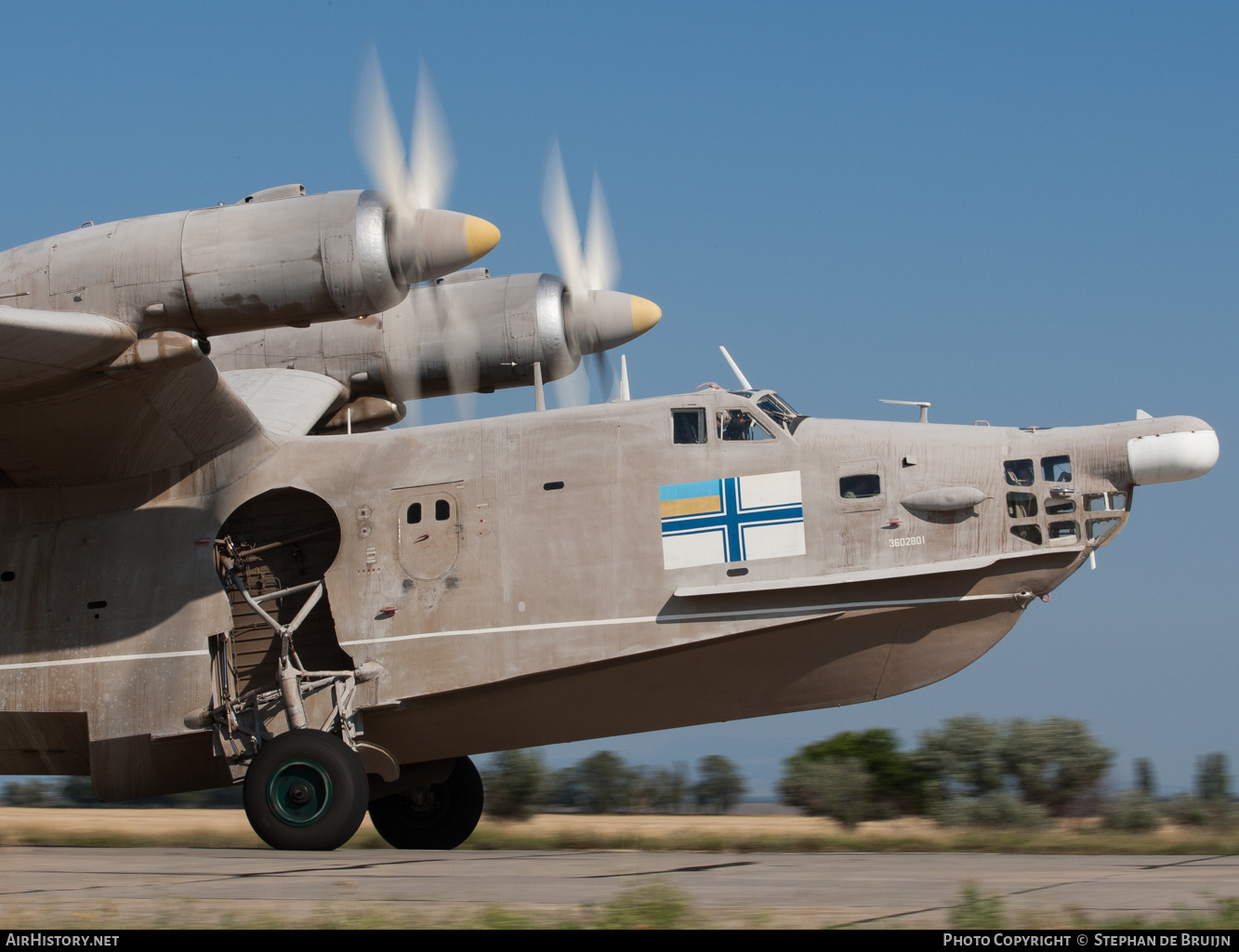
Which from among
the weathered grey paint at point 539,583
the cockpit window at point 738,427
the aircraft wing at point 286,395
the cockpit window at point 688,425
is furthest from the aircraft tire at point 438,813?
the cockpit window at point 738,427

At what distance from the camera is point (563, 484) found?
32.0 ft

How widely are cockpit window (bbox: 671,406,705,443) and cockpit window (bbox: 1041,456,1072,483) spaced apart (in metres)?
2.44

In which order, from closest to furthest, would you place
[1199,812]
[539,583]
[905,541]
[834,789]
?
[905,541] < [539,583] < [1199,812] < [834,789]

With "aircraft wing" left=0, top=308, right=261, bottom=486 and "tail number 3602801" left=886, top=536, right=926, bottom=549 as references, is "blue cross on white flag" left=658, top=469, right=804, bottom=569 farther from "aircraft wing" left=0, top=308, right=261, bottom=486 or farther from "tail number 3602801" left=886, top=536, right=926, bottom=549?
"aircraft wing" left=0, top=308, right=261, bottom=486

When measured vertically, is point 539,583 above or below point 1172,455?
below

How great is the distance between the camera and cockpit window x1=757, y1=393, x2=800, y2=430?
31.6ft

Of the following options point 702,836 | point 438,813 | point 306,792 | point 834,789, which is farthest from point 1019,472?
point 438,813

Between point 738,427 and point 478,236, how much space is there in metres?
2.37

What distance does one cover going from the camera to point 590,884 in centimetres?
686

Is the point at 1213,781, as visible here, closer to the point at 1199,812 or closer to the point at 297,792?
the point at 1199,812

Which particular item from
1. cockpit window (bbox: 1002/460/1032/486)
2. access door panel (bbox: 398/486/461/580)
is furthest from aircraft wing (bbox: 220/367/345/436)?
cockpit window (bbox: 1002/460/1032/486)

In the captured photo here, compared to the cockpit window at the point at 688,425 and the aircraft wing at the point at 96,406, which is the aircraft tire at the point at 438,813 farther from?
the cockpit window at the point at 688,425

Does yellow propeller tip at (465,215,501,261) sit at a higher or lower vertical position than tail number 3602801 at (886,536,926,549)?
higher

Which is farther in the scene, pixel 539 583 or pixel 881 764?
pixel 881 764
